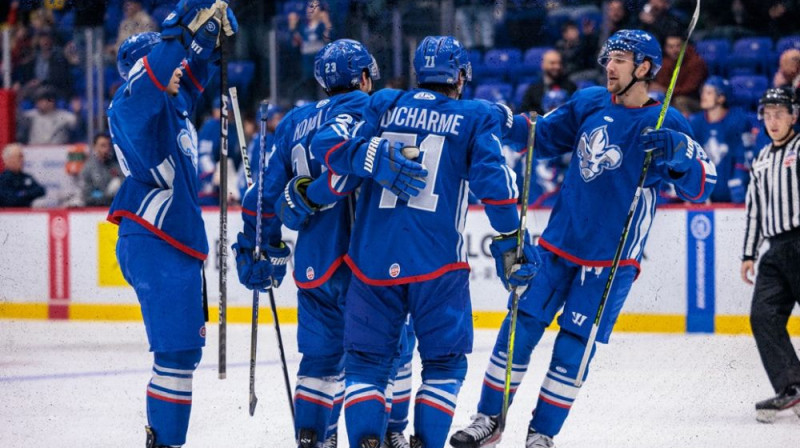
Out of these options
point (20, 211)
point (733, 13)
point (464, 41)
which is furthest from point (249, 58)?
point (733, 13)

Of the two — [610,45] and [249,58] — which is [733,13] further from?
[610,45]

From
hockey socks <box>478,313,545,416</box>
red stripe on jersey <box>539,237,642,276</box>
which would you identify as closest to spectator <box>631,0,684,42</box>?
red stripe on jersey <box>539,237,642,276</box>

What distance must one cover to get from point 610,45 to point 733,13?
4.39 metres

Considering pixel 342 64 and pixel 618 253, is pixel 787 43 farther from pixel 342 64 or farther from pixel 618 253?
pixel 342 64

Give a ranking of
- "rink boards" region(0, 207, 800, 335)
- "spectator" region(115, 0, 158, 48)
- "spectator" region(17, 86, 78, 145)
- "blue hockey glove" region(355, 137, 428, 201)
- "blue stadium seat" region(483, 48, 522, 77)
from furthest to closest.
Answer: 1. "spectator" region(17, 86, 78, 145)
2. "blue stadium seat" region(483, 48, 522, 77)
3. "spectator" region(115, 0, 158, 48)
4. "rink boards" region(0, 207, 800, 335)
5. "blue hockey glove" region(355, 137, 428, 201)

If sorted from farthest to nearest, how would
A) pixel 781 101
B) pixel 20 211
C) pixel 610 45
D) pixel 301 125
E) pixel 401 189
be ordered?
pixel 20 211 < pixel 781 101 < pixel 610 45 < pixel 301 125 < pixel 401 189

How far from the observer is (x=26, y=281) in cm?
802

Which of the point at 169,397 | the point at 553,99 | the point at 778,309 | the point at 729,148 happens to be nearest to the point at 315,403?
the point at 169,397

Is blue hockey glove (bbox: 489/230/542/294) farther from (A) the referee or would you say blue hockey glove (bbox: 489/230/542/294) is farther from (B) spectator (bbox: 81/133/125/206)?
(B) spectator (bbox: 81/133/125/206)

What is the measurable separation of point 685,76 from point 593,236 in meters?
4.20

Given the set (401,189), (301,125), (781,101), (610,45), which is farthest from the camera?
(781,101)

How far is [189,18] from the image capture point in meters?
3.35

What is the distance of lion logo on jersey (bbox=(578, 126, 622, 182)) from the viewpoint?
3822mm

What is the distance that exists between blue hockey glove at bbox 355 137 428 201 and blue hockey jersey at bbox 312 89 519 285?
54 mm
